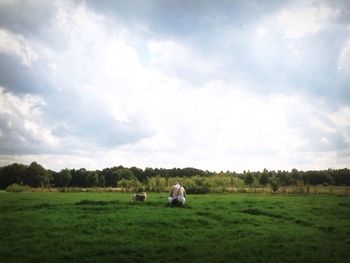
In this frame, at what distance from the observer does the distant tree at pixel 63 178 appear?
144625 mm

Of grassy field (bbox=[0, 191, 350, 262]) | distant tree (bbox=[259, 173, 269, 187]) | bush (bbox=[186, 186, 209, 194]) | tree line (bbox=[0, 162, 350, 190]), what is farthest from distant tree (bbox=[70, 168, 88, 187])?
grassy field (bbox=[0, 191, 350, 262])

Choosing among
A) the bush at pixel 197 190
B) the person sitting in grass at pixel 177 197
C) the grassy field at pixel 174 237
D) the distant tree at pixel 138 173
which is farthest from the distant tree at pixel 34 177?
the grassy field at pixel 174 237

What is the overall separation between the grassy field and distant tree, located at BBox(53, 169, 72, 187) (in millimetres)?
123669

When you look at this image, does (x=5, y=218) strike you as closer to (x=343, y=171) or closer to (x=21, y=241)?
(x=21, y=241)

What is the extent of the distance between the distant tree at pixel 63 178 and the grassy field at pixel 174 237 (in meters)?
124

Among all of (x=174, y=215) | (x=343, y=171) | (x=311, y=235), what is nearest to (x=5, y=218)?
(x=174, y=215)

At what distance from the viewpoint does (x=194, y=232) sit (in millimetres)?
18391

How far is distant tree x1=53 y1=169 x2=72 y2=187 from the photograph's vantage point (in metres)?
145

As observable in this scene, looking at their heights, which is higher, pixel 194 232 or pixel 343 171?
pixel 343 171

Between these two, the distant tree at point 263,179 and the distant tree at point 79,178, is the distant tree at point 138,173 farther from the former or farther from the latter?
the distant tree at point 263,179

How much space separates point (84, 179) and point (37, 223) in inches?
5287

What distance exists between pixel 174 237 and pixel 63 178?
446 feet

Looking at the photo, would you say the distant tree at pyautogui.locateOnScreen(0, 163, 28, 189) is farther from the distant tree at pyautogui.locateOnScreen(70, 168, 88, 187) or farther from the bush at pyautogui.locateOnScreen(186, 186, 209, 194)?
the bush at pyautogui.locateOnScreen(186, 186, 209, 194)

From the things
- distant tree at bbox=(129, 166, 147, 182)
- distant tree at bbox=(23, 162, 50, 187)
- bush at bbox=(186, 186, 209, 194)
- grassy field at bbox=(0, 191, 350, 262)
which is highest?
distant tree at bbox=(129, 166, 147, 182)
